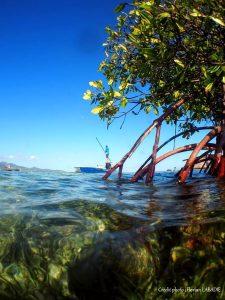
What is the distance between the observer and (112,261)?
2.88 metres

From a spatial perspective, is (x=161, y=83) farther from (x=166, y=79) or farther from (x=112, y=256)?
(x=112, y=256)

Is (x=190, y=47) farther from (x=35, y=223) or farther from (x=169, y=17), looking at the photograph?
(x=35, y=223)

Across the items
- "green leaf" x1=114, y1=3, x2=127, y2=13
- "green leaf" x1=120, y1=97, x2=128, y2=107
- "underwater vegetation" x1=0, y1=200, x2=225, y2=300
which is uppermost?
"green leaf" x1=114, y1=3, x2=127, y2=13

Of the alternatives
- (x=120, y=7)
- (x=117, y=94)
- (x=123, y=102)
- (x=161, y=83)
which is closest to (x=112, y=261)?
(x=120, y=7)

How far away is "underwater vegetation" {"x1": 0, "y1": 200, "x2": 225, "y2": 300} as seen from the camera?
272 cm

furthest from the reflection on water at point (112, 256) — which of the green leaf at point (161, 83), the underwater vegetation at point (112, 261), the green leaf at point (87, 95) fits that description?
the green leaf at point (161, 83)

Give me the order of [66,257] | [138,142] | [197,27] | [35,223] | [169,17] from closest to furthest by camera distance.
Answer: [66,257]
[35,223]
[169,17]
[197,27]
[138,142]

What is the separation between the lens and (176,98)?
9336 mm

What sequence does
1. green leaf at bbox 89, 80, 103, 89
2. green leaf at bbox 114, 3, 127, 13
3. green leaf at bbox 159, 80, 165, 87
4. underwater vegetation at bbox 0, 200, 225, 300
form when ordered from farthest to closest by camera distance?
green leaf at bbox 159, 80, 165, 87, green leaf at bbox 89, 80, 103, 89, green leaf at bbox 114, 3, 127, 13, underwater vegetation at bbox 0, 200, 225, 300

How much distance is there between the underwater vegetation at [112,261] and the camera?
8.92 feet

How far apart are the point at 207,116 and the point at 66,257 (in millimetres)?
8866

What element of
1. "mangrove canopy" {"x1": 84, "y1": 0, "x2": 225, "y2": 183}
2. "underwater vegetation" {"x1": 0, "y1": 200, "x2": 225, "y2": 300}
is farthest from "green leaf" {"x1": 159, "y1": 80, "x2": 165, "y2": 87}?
"underwater vegetation" {"x1": 0, "y1": 200, "x2": 225, "y2": 300}

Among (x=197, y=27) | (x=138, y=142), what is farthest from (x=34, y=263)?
(x=138, y=142)

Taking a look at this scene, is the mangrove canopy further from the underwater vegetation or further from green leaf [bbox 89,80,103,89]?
the underwater vegetation
